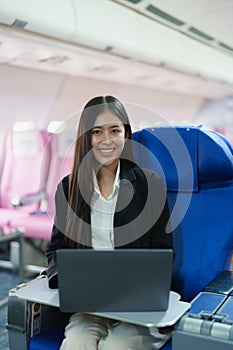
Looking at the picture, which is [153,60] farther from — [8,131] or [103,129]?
[103,129]

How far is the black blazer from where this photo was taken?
5.52ft

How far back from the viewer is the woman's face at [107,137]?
174 cm

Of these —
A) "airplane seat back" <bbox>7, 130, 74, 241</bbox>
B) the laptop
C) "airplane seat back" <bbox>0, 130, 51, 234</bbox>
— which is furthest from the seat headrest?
"airplane seat back" <bbox>0, 130, 51, 234</bbox>

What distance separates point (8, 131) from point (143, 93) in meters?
2.70

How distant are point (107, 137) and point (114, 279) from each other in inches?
24.7

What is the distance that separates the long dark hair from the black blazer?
39 mm

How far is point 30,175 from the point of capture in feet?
13.6

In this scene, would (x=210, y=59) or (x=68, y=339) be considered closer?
(x=68, y=339)

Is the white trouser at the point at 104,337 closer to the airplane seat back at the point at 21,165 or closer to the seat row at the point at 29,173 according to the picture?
the seat row at the point at 29,173

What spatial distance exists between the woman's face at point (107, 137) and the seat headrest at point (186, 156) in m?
0.16

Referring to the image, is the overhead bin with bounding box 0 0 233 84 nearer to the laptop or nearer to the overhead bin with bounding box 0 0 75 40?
the overhead bin with bounding box 0 0 75 40

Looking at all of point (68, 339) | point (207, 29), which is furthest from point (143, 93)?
point (68, 339)

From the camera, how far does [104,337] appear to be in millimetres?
1537

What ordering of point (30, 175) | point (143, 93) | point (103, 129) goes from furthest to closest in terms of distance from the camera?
1. point (143, 93)
2. point (30, 175)
3. point (103, 129)
